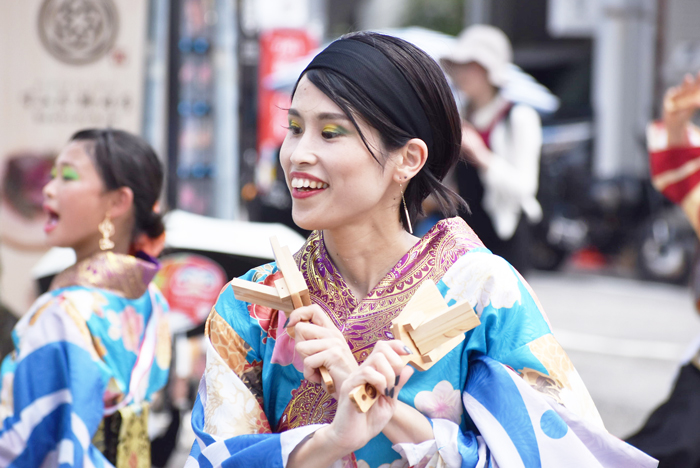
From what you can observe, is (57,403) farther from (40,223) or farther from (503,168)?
(503,168)

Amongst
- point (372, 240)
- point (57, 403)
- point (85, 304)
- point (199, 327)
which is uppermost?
point (372, 240)

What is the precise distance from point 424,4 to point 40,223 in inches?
583

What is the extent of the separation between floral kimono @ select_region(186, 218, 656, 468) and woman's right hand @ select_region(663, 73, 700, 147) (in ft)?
6.14

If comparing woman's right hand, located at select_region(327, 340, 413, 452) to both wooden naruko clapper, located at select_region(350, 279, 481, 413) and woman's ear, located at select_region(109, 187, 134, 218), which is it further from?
woman's ear, located at select_region(109, 187, 134, 218)

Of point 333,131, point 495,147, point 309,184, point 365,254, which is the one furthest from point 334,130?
point 495,147

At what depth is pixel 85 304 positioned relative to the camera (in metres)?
2.34

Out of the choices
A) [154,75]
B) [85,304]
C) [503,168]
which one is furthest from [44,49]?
[503,168]

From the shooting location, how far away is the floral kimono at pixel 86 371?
2195mm

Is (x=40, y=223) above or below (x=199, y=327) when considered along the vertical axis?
above

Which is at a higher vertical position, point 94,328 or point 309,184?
point 309,184

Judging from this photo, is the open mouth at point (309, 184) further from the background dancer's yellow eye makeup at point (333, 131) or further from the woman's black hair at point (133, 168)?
the woman's black hair at point (133, 168)

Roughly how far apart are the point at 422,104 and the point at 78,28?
257 centimetres

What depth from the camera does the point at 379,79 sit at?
59.3 inches

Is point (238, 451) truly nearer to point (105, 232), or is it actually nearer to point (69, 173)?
point (105, 232)
